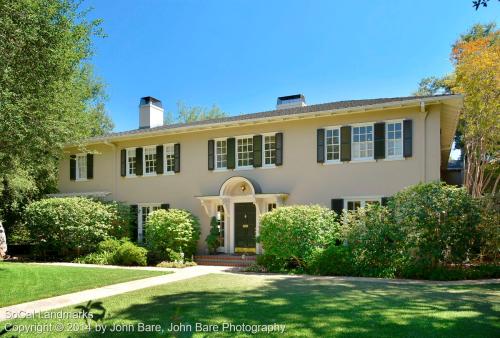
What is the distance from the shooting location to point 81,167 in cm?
2131

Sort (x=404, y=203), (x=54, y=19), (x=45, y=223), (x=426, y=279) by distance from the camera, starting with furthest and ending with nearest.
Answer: (x=45, y=223), (x=404, y=203), (x=426, y=279), (x=54, y=19)

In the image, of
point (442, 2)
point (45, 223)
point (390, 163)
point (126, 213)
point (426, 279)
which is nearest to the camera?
point (426, 279)

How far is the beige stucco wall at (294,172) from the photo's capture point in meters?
13.8

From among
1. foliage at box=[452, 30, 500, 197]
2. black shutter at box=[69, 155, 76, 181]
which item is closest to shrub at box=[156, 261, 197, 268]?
black shutter at box=[69, 155, 76, 181]

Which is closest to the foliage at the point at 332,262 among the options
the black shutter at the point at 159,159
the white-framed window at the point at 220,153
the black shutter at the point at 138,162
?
the white-framed window at the point at 220,153

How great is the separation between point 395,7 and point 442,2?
6.49 feet

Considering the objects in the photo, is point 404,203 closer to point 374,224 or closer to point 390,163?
point 374,224

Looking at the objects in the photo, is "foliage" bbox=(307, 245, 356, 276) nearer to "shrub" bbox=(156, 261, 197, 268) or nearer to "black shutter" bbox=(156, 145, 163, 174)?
"shrub" bbox=(156, 261, 197, 268)

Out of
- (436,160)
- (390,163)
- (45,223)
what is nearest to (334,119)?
(390,163)

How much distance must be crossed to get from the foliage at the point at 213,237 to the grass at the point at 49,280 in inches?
155

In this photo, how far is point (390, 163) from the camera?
14.1 metres

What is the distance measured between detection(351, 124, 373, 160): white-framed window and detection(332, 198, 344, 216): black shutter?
1.60 metres

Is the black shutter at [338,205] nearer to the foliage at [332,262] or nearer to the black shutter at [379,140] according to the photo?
the black shutter at [379,140]

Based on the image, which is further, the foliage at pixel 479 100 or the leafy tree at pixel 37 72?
the foliage at pixel 479 100
